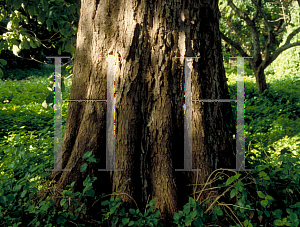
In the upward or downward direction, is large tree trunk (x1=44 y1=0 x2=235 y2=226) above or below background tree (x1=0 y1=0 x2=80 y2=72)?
below

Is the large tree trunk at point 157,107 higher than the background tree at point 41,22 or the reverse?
the reverse

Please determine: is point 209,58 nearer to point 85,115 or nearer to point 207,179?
point 207,179

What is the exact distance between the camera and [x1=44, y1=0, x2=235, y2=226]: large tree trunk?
2.03 m

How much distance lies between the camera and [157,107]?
204cm

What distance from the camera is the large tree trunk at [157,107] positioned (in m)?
2.03

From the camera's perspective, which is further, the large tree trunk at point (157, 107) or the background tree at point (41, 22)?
the background tree at point (41, 22)

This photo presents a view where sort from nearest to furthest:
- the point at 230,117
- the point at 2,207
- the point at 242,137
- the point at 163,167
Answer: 1. the point at 2,207
2. the point at 163,167
3. the point at 230,117
4. the point at 242,137

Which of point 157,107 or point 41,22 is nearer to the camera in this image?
point 157,107

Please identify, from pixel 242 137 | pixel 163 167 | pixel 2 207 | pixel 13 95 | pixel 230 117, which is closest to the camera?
pixel 2 207

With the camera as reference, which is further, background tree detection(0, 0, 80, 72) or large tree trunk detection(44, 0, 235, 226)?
background tree detection(0, 0, 80, 72)

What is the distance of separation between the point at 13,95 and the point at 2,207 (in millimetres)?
8602

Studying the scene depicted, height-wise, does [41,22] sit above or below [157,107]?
above

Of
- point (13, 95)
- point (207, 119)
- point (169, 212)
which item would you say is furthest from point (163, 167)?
point (13, 95)

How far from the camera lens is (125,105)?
205cm
